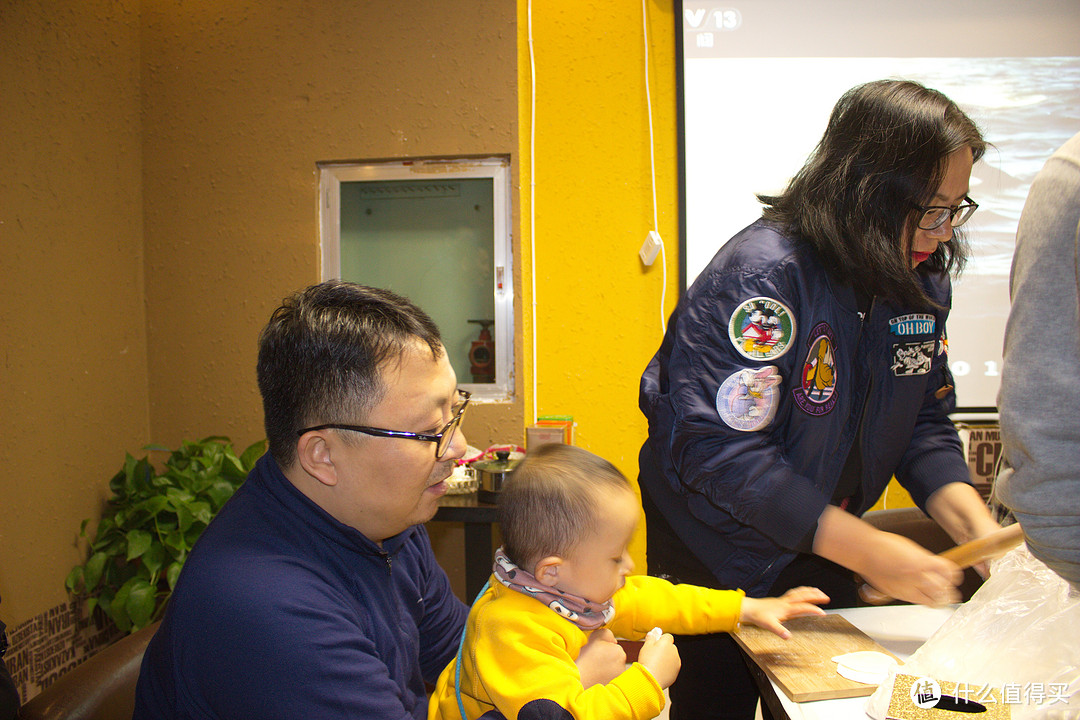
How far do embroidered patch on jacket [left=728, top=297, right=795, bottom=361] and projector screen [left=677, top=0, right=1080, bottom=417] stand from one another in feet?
5.71

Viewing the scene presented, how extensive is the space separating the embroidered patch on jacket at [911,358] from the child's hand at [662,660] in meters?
0.64

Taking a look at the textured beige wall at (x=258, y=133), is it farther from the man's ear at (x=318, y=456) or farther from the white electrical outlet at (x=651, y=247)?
the man's ear at (x=318, y=456)

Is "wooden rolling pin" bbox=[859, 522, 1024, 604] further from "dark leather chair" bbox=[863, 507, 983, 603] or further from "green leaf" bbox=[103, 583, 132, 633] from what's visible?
"green leaf" bbox=[103, 583, 132, 633]

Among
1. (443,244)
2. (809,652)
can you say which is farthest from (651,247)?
(809,652)

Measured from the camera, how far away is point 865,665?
3.17ft

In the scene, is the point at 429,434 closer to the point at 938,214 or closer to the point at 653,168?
the point at 938,214

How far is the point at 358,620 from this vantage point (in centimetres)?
89

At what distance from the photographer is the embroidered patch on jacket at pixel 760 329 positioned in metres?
1.15

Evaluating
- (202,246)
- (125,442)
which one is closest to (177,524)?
(125,442)

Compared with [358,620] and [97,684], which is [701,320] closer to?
[358,620]

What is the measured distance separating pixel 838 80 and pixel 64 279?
301 cm

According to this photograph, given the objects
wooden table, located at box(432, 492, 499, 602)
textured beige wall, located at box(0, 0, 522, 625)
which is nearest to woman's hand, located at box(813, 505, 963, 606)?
wooden table, located at box(432, 492, 499, 602)

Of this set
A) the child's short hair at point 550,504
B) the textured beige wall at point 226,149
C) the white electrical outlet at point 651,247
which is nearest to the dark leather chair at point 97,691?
the child's short hair at point 550,504

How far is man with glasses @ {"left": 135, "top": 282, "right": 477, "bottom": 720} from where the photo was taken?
76cm
